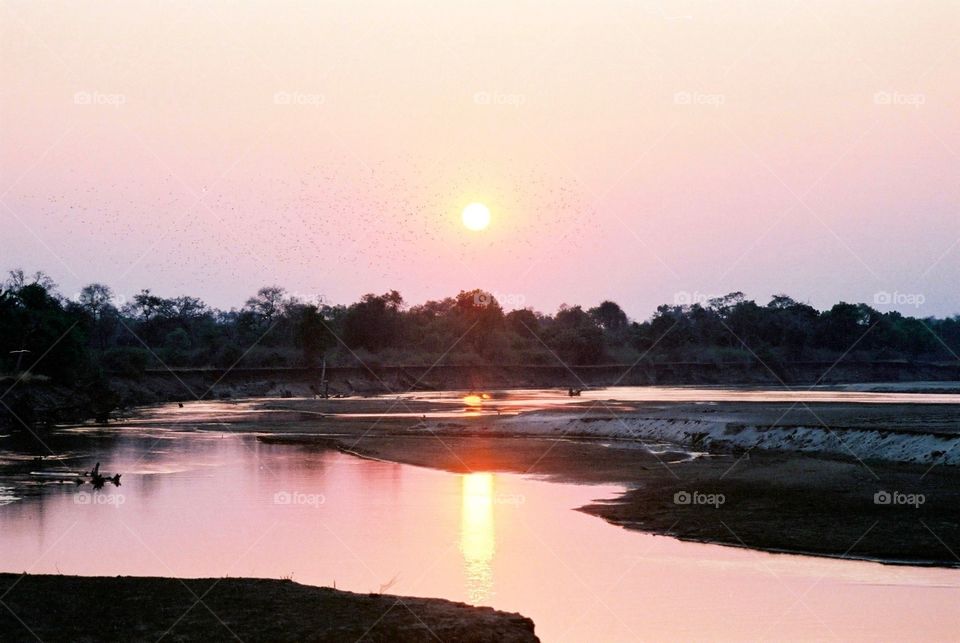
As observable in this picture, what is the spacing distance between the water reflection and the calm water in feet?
0.17

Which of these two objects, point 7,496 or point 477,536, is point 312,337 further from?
point 477,536

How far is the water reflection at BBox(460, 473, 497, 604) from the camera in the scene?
21.9m

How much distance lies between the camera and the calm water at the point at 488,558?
63.8 ft

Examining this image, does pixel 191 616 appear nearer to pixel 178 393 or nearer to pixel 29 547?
pixel 29 547

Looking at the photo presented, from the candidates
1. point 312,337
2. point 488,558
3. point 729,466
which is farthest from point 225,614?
point 312,337

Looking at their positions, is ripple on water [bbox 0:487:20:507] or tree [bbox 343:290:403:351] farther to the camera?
tree [bbox 343:290:403:351]

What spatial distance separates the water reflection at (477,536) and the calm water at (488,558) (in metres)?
0.05

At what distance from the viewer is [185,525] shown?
96.1ft

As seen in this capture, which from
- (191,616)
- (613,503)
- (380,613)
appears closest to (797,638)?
(380,613)

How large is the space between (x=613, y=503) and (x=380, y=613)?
17850 millimetres

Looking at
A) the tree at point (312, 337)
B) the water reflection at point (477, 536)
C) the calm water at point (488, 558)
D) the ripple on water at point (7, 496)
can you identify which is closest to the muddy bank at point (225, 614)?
the calm water at point (488, 558)

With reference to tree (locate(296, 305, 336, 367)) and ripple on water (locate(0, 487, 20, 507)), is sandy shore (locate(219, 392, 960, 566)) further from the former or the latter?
tree (locate(296, 305, 336, 367))

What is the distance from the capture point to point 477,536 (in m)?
28.3

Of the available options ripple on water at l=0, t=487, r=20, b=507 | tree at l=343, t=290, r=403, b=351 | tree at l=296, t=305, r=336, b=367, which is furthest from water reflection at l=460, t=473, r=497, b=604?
tree at l=343, t=290, r=403, b=351
